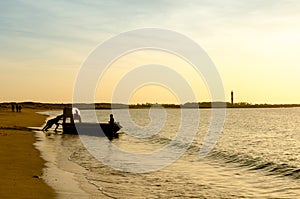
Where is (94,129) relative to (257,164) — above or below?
above

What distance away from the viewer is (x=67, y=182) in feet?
50.6

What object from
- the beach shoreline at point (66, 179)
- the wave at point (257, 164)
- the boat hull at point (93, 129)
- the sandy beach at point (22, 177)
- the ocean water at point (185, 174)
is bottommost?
the wave at point (257, 164)

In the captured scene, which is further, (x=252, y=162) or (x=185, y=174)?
(x=252, y=162)

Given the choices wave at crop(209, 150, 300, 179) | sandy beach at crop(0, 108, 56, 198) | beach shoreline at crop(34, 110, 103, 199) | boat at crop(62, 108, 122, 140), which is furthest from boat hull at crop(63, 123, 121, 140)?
sandy beach at crop(0, 108, 56, 198)

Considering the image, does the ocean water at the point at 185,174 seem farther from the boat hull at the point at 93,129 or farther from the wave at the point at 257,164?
the boat hull at the point at 93,129

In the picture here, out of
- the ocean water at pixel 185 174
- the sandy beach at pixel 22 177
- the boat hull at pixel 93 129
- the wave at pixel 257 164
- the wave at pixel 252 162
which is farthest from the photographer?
the boat hull at pixel 93 129

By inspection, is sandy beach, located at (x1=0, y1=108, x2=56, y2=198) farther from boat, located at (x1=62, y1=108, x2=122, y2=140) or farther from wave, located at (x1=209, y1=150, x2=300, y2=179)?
boat, located at (x1=62, y1=108, x2=122, y2=140)

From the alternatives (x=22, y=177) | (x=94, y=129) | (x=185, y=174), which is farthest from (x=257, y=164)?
(x=94, y=129)

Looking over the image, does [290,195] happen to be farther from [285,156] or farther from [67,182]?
[285,156]

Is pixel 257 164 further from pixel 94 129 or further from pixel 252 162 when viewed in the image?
pixel 94 129

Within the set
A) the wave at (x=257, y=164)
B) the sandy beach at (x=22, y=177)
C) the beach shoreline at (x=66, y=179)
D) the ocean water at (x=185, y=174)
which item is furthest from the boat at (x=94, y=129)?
the sandy beach at (x=22, y=177)

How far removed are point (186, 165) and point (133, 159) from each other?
10.7ft

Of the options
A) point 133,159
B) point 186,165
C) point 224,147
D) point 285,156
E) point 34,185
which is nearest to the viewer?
point 34,185

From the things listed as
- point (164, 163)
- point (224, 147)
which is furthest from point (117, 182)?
point (224, 147)
